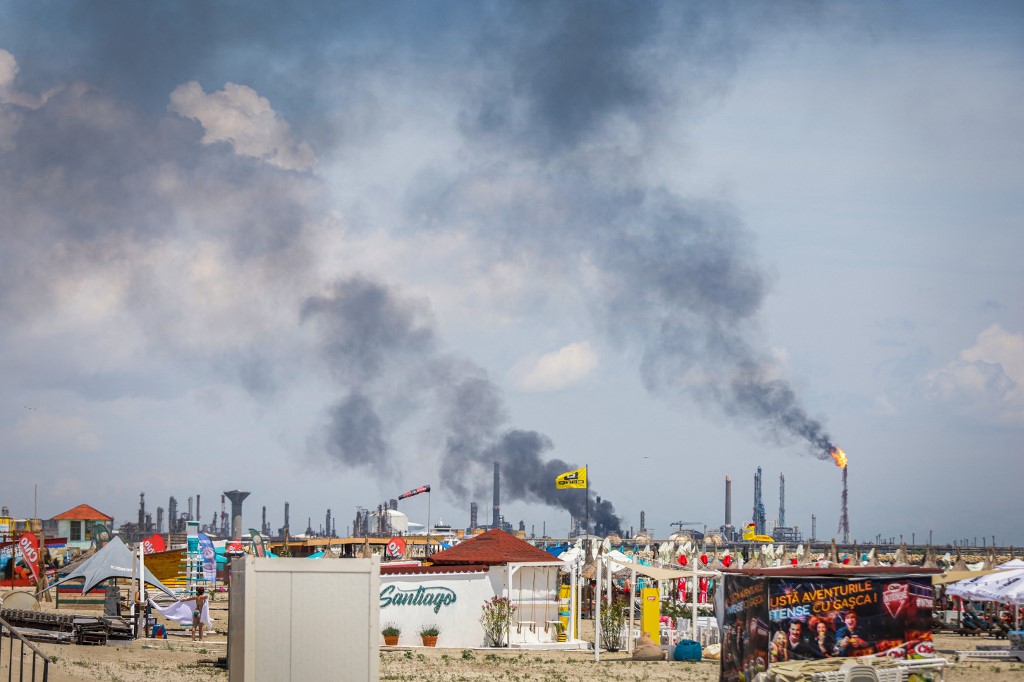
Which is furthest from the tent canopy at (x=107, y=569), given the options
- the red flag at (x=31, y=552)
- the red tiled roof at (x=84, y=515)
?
the red tiled roof at (x=84, y=515)

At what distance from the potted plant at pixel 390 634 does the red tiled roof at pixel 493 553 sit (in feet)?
8.92

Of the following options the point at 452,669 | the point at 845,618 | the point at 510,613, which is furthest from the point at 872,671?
the point at 510,613

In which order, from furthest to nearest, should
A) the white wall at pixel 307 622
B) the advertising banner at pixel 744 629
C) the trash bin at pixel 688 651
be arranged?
1. the trash bin at pixel 688 651
2. the advertising banner at pixel 744 629
3. the white wall at pixel 307 622

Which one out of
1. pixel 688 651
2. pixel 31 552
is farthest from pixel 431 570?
pixel 31 552

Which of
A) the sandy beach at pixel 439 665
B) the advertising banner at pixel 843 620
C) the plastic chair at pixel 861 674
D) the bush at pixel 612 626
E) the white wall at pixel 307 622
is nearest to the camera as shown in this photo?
the white wall at pixel 307 622

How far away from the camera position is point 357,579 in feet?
43.0

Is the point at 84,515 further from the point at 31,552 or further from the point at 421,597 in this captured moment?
the point at 421,597

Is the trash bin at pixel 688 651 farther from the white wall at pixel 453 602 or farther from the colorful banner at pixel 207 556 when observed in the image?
the colorful banner at pixel 207 556

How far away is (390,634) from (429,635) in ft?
3.42

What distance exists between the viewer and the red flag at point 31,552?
142ft

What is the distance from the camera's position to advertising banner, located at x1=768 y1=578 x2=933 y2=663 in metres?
20.8

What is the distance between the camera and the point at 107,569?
3812cm

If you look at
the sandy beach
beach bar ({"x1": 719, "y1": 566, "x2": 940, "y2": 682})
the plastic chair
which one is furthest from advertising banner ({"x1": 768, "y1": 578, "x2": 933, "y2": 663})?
the sandy beach

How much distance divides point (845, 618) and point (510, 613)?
12.5 m
